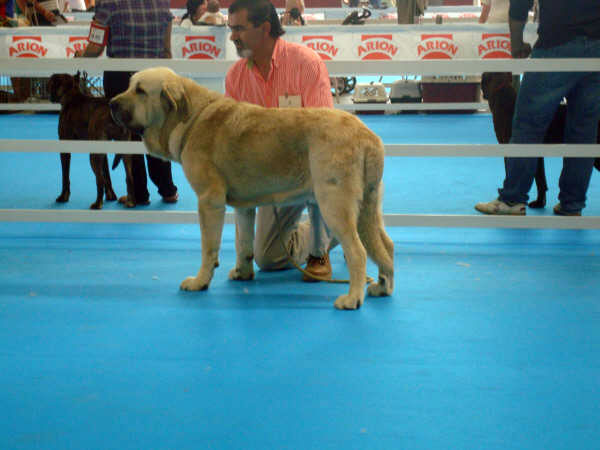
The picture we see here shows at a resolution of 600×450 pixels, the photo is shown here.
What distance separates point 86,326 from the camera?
104 inches

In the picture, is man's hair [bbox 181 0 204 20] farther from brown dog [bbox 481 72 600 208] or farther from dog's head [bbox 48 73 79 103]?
brown dog [bbox 481 72 600 208]

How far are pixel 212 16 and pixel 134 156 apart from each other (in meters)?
6.94

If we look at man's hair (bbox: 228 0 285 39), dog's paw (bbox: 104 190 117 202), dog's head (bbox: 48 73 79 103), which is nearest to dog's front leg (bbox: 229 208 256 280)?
man's hair (bbox: 228 0 285 39)

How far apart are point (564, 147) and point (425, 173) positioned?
2.64 m

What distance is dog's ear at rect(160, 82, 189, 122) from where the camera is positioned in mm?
2867

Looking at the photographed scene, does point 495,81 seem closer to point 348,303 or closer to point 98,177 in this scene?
point 348,303

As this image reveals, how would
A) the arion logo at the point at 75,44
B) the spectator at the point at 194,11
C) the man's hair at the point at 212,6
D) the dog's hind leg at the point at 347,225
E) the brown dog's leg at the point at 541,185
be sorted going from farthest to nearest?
1. the man's hair at the point at 212,6
2. the arion logo at the point at 75,44
3. the spectator at the point at 194,11
4. the brown dog's leg at the point at 541,185
5. the dog's hind leg at the point at 347,225

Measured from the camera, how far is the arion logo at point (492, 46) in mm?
10328

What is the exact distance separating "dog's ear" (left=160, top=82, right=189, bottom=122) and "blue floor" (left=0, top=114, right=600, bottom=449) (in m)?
0.89

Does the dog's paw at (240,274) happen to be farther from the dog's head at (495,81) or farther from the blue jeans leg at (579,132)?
the dog's head at (495,81)

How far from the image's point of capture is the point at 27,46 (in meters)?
10.6

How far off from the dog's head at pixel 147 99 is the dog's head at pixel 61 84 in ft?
7.69

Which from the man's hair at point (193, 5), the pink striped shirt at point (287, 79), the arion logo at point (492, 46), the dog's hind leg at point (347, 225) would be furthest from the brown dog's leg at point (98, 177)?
the arion logo at point (492, 46)

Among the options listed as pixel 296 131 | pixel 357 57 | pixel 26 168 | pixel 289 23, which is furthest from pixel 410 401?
pixel 289 23
